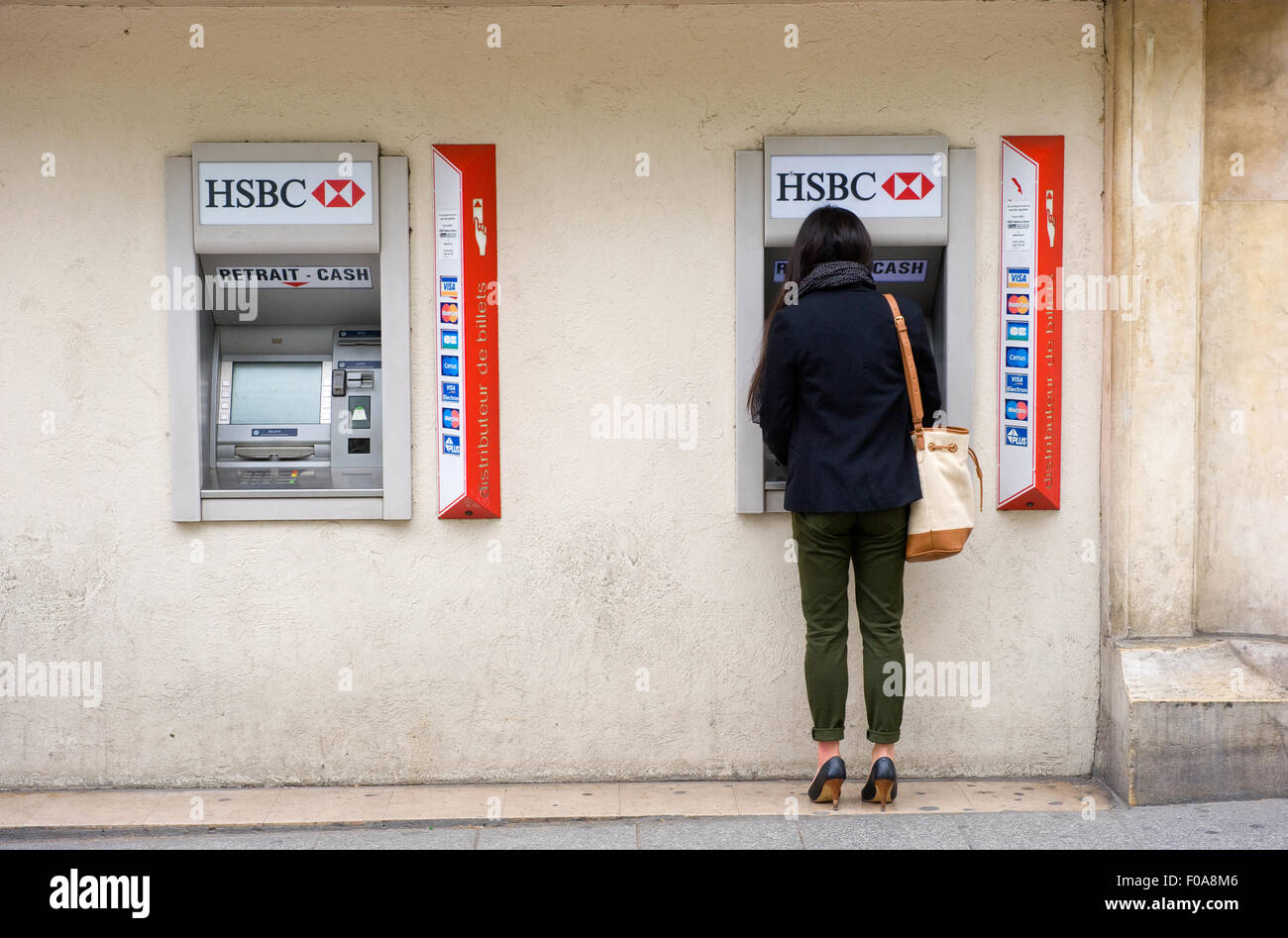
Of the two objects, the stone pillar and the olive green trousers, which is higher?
the stone pillar

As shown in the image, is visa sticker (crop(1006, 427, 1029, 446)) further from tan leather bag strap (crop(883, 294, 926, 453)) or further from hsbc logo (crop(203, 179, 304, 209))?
hsbc logo (crop(203, 179, 304, 209))

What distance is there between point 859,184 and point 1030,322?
2.69 ft

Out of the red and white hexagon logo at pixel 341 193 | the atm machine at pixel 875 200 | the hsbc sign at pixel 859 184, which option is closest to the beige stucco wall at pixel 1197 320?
the atm machine at pixel 875 200

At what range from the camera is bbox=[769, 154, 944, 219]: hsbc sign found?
448 centimetres

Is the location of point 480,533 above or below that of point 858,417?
below

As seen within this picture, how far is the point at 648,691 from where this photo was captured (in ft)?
15.1

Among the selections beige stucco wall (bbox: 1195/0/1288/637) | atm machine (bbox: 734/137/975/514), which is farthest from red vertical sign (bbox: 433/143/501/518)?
beige stucco wall (bbox: 1195/0/1288/637)

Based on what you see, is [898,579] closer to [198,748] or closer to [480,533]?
[480,533]

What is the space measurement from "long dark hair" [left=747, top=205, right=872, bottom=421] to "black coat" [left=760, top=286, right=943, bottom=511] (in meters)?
0.11

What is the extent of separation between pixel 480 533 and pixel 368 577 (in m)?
0.45

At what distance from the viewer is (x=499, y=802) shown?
4.38 metres

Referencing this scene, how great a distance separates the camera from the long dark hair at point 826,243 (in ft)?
13.7

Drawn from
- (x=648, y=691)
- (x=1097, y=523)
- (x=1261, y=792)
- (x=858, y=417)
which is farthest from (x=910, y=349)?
(x=1261, y=792)

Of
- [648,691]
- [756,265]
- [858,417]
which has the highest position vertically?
[756,265]
